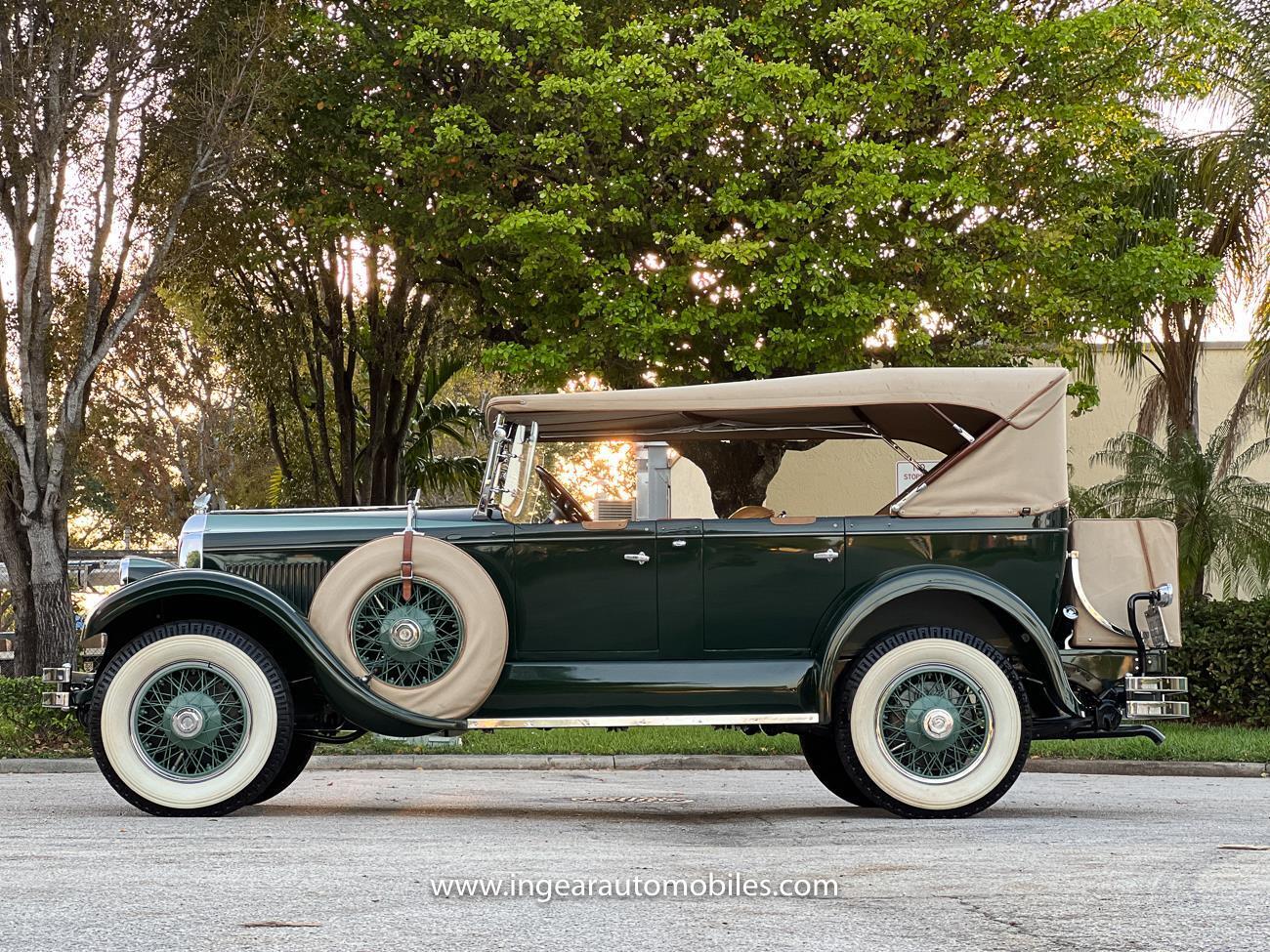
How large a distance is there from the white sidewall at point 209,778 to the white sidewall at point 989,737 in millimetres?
2910

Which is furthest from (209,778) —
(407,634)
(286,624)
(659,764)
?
(659,764)

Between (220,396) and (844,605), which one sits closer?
(844,605)

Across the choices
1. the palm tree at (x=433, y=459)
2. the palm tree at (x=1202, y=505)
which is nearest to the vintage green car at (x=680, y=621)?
the palm tree at (x=1202, y=505)

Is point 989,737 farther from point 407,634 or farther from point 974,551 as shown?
point 407,634

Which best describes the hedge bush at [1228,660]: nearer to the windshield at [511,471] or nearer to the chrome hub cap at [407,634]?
the windshield at [511,471]

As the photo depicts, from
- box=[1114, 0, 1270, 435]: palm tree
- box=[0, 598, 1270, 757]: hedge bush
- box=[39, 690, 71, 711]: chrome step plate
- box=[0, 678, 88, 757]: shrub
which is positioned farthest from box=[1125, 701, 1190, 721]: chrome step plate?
box=[1114, 0, 1270, 435]: palm tree

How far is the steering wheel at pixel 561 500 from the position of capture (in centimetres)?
788


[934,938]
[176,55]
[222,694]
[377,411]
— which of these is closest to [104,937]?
[934,938]

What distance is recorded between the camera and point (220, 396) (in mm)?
32000

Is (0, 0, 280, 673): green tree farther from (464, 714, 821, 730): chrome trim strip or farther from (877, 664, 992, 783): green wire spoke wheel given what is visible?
(877, 664, 992, 783): green wire spoke wheel

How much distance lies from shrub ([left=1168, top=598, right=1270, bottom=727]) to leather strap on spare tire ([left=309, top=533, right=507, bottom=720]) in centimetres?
942

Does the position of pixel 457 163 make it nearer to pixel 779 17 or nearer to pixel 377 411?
pixel 779 17

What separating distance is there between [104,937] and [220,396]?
95.3ft

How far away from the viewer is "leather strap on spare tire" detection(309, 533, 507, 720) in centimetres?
711
